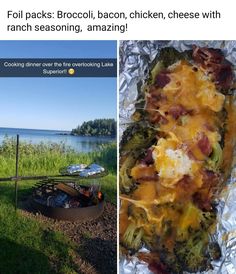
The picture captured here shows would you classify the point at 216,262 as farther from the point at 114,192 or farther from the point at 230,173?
the point at 114,192

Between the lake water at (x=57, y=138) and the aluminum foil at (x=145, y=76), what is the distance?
0.41 ft

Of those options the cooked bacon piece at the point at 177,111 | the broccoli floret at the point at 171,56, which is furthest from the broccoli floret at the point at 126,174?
the broccoli floret at the point at 171,56

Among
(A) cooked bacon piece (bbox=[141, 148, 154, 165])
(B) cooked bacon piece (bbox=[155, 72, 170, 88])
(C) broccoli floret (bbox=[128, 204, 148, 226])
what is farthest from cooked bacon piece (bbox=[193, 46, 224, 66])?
(C) broccoli floret (bbox=[128, 204, 148, 226])

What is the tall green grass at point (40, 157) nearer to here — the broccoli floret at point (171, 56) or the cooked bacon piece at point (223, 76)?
the broccoli floret at point (171, 56)

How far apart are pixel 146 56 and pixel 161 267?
89cm

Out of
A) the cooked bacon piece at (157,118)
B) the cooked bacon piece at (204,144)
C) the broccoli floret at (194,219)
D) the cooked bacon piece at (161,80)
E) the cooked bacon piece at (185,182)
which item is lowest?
the broccoli floret at (194,219)

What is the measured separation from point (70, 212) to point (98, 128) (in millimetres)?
385

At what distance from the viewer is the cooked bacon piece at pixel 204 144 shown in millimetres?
1778

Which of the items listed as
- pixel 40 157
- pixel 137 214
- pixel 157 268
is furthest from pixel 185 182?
pixel 40 157

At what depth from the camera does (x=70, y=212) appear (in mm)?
1836

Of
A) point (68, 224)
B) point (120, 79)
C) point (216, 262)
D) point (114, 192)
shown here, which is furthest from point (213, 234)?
point (120, 79)

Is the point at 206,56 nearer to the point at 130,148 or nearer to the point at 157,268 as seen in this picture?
the point at 130,148

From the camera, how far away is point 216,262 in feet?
5.90
